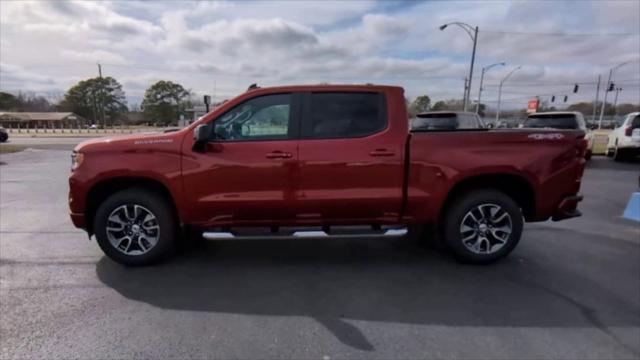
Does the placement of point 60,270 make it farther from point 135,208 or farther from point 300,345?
point 300,345

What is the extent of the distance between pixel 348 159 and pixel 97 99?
4193 inches

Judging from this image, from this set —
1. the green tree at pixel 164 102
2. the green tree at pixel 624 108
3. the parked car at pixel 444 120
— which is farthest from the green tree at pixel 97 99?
the green tree at pixel 624 108

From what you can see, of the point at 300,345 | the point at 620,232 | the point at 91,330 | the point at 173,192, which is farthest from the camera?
the point at 620,232

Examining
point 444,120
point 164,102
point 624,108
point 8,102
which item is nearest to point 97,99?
point 164,102

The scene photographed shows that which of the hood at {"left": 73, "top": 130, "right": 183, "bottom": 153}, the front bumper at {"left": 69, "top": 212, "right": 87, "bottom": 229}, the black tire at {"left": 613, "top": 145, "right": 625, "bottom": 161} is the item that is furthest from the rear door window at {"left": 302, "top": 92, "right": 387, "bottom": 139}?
the black tire at {"left": 613, "top": 145, "right": 625, "bottom": 161}

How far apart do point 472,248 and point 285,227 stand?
212cm

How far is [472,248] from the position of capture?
15.6 feet

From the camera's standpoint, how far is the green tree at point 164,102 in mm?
90688

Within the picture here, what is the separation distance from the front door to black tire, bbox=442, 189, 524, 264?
179 centimetres

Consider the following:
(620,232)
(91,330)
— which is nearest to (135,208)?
(91,330)

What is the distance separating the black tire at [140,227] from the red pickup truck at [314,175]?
0.04 feet

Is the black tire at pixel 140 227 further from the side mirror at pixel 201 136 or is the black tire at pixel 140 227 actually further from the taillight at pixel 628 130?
the taillight at pixel 628 130

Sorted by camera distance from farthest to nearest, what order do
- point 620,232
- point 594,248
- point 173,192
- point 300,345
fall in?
point 620,232
point 594,248
point 173,192
point 300,345

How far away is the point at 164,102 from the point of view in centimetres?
9138
